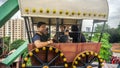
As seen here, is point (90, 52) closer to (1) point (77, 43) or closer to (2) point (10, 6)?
Answer: (1) point (77, 43)

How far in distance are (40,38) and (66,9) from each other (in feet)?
2.64

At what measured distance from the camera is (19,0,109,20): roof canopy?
582cm

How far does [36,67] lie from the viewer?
19.7ft

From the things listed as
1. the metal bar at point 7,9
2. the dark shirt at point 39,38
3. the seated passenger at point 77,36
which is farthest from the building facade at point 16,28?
the dark shirt at point 39,38

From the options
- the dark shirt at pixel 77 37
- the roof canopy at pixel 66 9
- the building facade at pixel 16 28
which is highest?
the roof canopy at pixel 66 9

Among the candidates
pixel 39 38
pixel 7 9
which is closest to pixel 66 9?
pixel 39 38

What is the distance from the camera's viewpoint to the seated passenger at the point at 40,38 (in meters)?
5.89

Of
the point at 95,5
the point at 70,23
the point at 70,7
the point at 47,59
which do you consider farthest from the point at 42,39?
the point at 70,23

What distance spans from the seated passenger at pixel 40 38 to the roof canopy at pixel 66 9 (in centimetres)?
39

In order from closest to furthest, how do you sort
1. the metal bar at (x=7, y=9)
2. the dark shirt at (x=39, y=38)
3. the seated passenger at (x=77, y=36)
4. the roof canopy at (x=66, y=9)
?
the roof canopy at (x=66, y=9)
the dark shirt at (x=39, y=38)
the seated passenger at (x=77, y=36)
the metal bar at (x=7, y=9)

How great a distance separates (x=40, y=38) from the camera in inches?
242

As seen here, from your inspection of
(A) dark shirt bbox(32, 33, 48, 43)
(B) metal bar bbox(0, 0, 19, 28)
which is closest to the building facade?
(B) metal bar bbox(0, 0, 19, 28)

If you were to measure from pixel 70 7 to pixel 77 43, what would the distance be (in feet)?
2.64

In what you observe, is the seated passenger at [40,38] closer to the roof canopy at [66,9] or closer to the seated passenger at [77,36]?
the roof canopy at [66,9]
